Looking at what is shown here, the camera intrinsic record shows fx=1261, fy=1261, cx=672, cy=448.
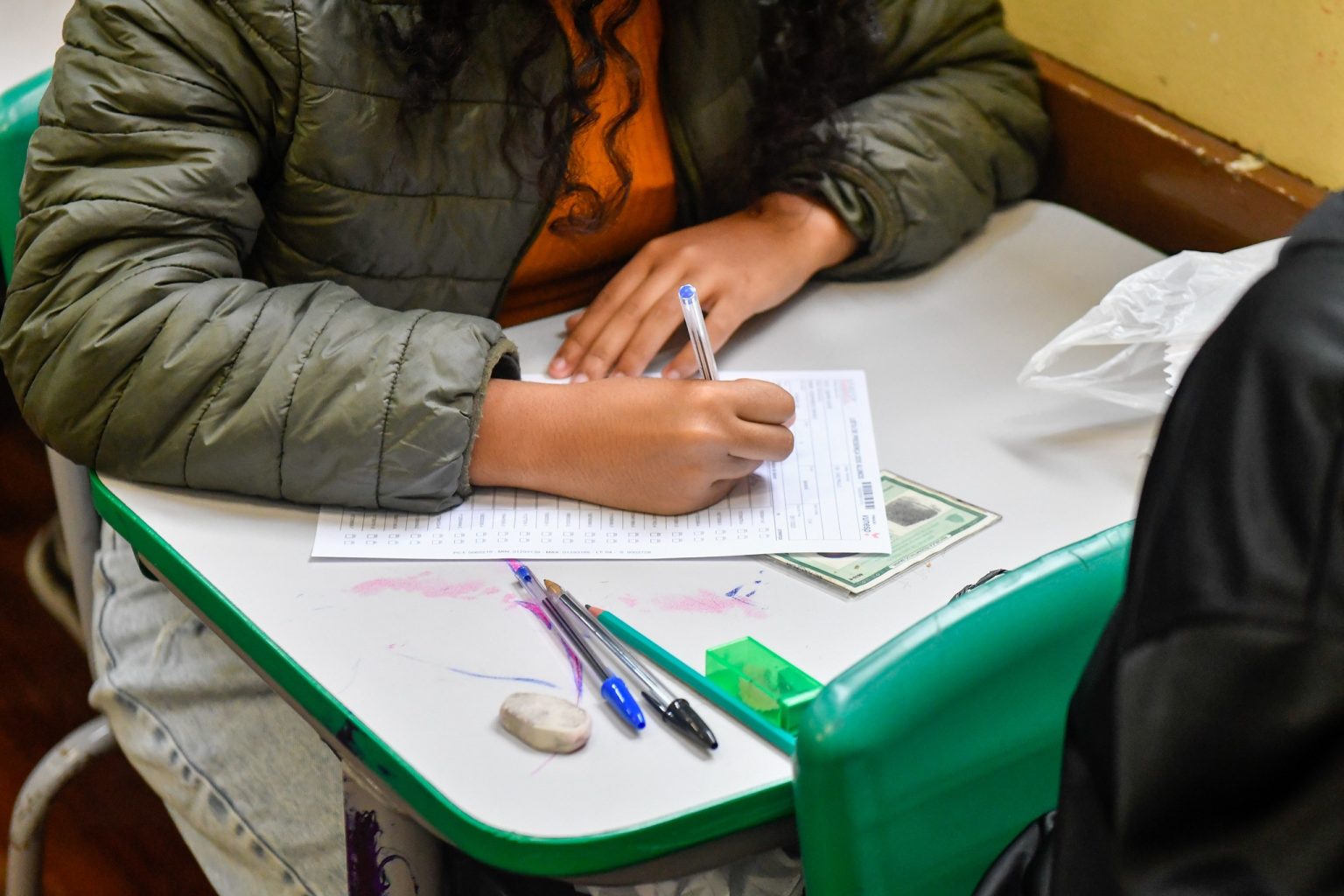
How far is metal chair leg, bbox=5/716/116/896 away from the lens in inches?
43.8

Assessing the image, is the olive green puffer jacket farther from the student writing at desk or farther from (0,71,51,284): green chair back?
(0,71,51,284): green chair back

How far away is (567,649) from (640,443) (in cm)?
18

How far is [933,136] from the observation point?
3.91 feet

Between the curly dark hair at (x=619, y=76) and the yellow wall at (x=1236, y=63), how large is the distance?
0.83ft

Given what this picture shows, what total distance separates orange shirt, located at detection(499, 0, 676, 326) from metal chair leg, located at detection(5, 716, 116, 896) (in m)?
0.52

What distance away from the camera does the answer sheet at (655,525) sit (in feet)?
2.67

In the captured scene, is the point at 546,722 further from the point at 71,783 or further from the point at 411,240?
the point at 71,783

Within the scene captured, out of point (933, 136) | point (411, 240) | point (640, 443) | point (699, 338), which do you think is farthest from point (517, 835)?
point (933, 136)

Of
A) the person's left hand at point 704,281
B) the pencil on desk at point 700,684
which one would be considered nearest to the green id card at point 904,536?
the pencil on desk at point 700,684

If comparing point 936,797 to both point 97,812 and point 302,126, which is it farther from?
point 97,812

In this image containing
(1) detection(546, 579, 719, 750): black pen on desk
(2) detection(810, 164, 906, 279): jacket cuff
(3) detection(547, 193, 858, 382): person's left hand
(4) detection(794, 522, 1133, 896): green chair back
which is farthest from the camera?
(2) detection(810, 164, 906, 279): jacket cuff

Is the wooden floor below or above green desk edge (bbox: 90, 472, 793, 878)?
below

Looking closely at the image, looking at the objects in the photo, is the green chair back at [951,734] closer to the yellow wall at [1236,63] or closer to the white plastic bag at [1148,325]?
the white plastic bag at [1148,325]

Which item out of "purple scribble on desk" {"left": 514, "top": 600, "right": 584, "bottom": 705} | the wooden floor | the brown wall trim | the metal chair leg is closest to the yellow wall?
the brown wall trim
